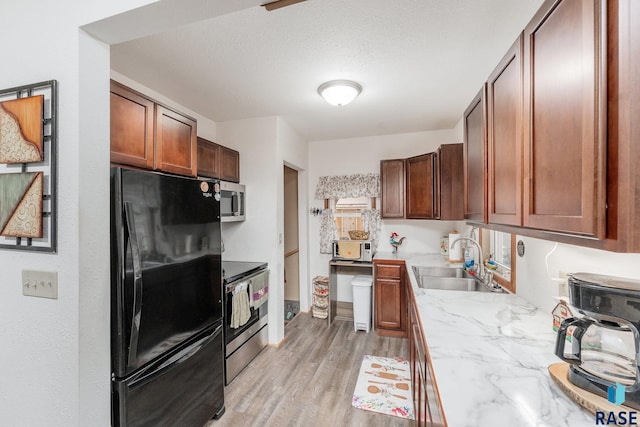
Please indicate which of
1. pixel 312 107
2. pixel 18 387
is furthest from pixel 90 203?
pixel 312 107

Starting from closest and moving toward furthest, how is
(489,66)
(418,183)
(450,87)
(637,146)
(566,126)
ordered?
(637,146), (566,126), (489,66), (450,87), (418,183)

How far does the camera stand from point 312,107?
285 centimetres

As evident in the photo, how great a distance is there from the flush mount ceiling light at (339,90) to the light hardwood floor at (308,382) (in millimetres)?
2468

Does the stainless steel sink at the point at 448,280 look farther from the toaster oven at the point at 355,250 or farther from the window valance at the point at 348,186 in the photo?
the window valance at the point at 348,186

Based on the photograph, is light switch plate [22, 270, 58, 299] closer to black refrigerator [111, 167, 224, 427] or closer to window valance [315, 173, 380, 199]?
black refrigerator [111, 167, 224, 427]

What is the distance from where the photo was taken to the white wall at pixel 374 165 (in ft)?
12.4

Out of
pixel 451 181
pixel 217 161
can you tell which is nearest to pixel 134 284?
pixel 217 161

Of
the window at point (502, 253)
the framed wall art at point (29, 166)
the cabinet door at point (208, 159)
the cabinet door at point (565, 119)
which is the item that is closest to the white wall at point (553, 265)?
the window at point (502, 253)

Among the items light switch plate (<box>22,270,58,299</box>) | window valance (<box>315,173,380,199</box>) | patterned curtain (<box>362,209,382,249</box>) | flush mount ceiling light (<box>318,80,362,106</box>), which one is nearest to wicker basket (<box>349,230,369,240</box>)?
patterned curtain (<box>362,209,382,249</box>)

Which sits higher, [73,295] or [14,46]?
[14,46]

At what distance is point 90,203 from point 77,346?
0.58m

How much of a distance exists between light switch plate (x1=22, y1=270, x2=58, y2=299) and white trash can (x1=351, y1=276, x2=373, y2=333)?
2866mm

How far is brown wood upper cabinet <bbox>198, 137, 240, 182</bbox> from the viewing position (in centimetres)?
252

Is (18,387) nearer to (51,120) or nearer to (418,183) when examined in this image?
(51,120)
